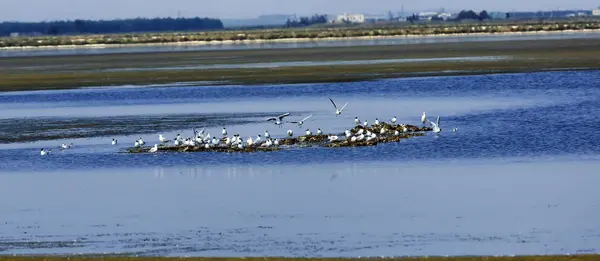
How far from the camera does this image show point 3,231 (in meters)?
17.2

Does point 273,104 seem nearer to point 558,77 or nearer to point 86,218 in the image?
point 558,77

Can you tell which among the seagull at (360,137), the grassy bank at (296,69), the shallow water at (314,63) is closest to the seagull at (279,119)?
the seagull at (360,137)

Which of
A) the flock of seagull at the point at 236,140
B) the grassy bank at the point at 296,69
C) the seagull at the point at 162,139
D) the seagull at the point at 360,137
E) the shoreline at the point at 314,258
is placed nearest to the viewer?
the shoreline at the point at 314,258

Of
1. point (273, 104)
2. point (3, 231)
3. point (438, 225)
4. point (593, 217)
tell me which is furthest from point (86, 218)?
point (273, 104)

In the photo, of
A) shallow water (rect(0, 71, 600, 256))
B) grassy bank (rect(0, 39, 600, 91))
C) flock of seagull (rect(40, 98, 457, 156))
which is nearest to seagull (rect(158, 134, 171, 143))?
flock of seagull (rect(40, 98, 457, 156))

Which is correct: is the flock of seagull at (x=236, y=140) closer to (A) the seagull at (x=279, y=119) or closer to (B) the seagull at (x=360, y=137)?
(B) the seagull at (x=360, y=137)

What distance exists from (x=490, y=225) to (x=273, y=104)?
2332 cm

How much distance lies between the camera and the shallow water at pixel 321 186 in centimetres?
1534

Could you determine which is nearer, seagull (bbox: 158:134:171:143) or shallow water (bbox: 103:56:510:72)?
seagull (bbox: 158:134:171:143)

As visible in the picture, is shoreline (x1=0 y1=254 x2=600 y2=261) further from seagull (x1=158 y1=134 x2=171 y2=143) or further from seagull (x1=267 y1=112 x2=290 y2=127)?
seagull (x1=267 y1=112 x2=290 y2=127)

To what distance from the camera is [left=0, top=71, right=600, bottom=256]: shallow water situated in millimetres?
15344

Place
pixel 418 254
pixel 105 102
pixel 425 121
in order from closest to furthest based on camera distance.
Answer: pixel 418 254 < pixel 425 121 < pixel 105 102

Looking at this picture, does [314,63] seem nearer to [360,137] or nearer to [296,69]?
[296,69]

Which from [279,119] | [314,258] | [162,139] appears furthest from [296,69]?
[314,258]
